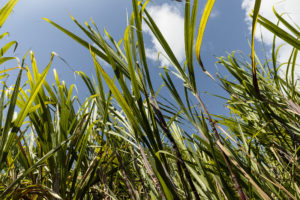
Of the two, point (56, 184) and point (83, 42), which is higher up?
point (83, 42)

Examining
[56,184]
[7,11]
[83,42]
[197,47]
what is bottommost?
[56,184]

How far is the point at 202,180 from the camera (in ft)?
1.82

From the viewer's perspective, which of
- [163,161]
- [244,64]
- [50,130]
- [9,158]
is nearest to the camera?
[163,161]

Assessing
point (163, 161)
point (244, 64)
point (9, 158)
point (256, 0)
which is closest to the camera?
point (256, 0)

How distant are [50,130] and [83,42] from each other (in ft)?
1.19

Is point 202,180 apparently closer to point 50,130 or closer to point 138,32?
point 138,32

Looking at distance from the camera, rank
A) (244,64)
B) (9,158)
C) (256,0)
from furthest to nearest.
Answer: (244,64) → (9,158) → (256,0)

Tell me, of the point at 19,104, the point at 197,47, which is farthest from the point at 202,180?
the point at 19,104

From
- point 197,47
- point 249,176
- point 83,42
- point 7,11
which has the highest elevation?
point 7,11

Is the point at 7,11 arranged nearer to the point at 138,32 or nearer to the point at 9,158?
the point at 138,32

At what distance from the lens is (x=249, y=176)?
0.46 metres

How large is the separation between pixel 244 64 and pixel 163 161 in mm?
1050

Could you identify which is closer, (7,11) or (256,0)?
(256,0)

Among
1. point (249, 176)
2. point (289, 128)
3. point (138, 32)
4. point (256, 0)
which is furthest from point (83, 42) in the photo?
point (289, 128)
